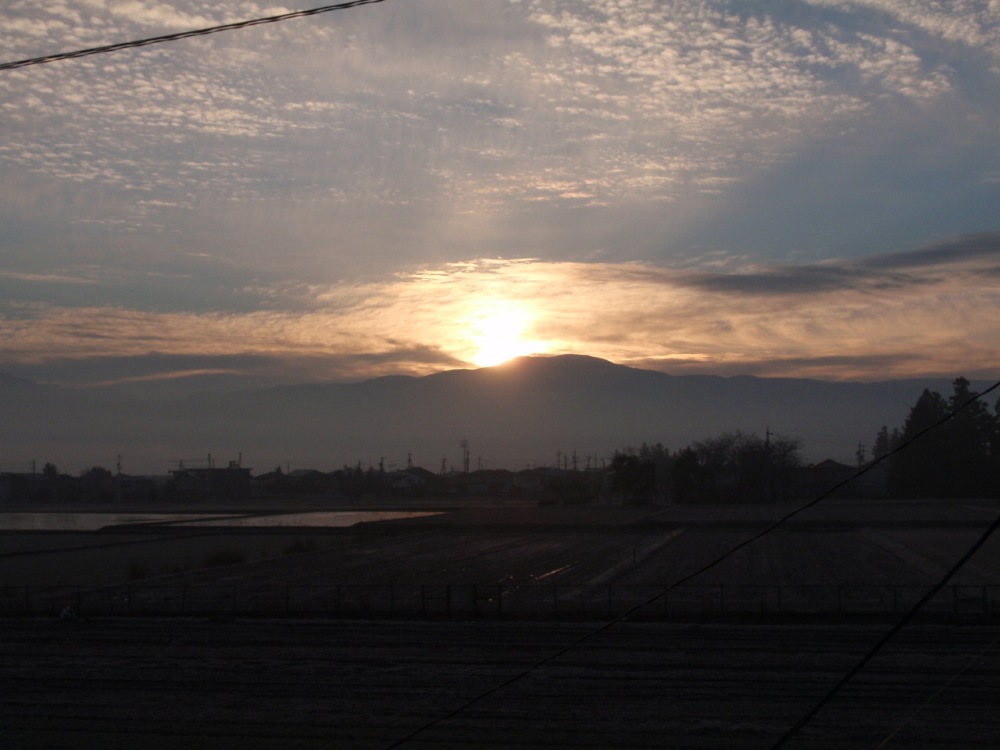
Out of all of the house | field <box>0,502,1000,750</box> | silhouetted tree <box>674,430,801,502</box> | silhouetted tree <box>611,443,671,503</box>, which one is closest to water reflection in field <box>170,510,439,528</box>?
silhouetted tree <box>611,443,671,503</box>

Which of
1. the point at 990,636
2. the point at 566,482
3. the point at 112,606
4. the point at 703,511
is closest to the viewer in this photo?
the point at 990,636

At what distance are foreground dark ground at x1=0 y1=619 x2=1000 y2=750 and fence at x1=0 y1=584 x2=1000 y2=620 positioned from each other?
5.82ft

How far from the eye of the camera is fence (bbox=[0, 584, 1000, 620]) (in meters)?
23.5

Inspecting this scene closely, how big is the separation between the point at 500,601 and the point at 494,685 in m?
8.09

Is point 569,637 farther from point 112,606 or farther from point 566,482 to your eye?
point 566,482

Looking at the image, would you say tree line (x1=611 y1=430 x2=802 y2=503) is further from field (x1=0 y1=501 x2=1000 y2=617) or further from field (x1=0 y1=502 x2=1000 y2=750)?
field (x1=0 y1=502 x2=1000 y2=750)

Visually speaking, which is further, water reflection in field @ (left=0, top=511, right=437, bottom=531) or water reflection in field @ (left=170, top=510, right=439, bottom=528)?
water reflection in field @ (left=170, top=510, right=439, bottom=528)

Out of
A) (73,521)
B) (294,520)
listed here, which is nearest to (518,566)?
(294,520)

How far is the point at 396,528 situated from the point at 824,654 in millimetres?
43905

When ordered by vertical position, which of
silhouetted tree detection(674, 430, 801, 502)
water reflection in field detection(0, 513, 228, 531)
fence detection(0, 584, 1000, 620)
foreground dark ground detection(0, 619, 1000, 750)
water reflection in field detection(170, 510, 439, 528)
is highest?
Result: silhouetted tree detection(674, 430, 801, 502)

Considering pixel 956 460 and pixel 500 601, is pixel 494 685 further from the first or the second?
pixel 956 460

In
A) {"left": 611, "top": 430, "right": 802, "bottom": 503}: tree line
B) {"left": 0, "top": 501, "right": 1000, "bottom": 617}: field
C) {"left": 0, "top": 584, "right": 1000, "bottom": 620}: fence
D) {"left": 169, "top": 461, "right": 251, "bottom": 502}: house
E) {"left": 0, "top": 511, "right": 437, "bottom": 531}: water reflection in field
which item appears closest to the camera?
{"left": 0, "top": 584, "right": 1000, "bottom": 620}: fence

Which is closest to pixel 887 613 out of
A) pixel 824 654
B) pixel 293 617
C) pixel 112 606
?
pixel 824 654

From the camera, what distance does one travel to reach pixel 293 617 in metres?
24.6
